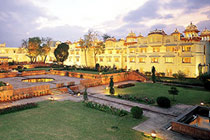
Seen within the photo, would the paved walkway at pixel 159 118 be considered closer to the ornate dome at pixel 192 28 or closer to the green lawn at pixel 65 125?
the green lawn at pixel 65 125

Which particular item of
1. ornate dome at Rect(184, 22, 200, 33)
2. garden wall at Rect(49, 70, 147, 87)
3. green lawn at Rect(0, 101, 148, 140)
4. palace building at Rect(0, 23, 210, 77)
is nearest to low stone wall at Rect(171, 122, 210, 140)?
green lawn at Rect(0, 101, 148, 140)

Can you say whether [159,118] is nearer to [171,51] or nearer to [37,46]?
[171,51]

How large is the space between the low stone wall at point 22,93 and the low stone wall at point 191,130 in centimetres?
1402

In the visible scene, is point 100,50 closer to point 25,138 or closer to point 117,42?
point 117,42

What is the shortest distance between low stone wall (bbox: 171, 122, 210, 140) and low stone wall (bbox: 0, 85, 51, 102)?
46.0 feet

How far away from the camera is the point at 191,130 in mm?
8242

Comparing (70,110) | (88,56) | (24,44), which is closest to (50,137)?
(70,110)

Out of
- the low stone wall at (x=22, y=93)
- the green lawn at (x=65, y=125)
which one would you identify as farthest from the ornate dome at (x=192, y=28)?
the low stone wall at (x=22, y=93)

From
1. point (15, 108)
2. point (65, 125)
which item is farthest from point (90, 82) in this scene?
point (65, 125)

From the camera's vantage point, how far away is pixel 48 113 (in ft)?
37.9

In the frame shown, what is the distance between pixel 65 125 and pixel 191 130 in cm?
708

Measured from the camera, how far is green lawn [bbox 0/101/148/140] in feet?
26.2

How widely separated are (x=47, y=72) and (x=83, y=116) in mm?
31145

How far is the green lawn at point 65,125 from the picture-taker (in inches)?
315
